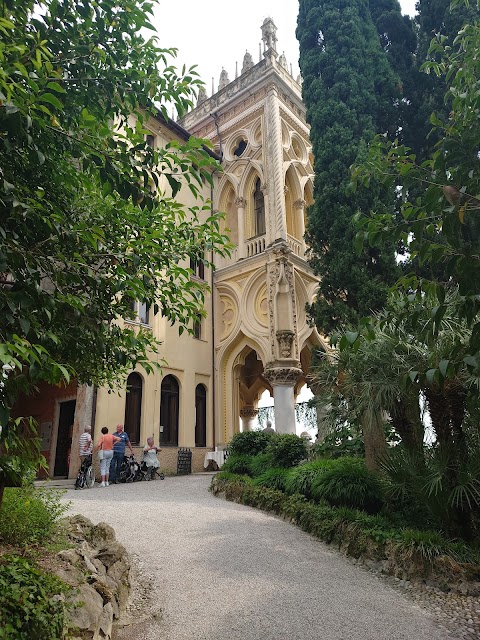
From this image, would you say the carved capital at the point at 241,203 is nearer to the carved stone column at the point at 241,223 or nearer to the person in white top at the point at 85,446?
the carved stone column at the point at 241,223

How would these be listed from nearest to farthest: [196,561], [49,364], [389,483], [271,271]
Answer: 1. [49,364]
2. [196,561]
3. [389,483]
4. [271,271]

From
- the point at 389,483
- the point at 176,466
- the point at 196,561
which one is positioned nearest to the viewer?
the point at 196,561

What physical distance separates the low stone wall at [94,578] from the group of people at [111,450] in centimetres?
704

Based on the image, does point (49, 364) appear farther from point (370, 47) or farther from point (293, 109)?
point (293, 109)

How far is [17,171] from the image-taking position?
140 inches

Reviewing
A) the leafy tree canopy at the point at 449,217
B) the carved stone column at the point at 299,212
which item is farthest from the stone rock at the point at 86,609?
the carved stone column at the point at 299,212

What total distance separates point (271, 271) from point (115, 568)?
14.5 metres

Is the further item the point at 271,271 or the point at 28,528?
the point at 271,271

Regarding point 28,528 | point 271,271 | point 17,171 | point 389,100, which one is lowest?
point 28,528

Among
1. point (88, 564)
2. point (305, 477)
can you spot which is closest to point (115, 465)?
point (305, 477)

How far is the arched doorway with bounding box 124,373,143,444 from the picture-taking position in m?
15.9

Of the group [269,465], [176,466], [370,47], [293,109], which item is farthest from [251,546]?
[293,109]

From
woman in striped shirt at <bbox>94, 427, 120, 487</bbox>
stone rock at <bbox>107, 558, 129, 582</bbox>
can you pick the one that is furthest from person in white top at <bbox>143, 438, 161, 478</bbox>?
stone rock at <bbox>107, 558, 129, 582</bbox>

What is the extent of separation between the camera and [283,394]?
17.2 meters
